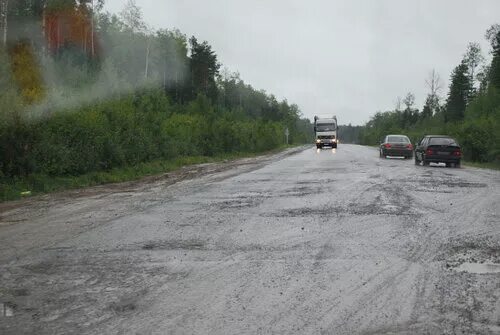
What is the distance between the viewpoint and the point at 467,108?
83.7 metres

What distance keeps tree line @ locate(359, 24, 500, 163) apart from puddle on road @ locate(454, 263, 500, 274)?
2703 cm

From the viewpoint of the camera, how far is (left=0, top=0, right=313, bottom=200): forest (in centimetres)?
1603

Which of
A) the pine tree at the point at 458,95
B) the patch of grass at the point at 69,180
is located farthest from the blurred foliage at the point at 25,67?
the pine tree at the point at 458,95

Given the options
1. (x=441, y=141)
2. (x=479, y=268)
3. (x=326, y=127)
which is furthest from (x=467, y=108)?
(x=479, y=268)

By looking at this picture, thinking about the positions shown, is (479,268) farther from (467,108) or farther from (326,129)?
(467,108)

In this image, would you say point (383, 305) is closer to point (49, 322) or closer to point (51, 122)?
point (49, 322)

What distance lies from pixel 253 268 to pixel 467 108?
86726 mm

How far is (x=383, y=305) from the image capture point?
4637 mm

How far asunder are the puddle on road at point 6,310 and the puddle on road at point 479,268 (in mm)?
4780

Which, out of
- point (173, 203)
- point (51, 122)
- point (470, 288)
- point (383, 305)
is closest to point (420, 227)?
point (470, 288)

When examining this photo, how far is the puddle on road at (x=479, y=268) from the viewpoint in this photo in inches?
227

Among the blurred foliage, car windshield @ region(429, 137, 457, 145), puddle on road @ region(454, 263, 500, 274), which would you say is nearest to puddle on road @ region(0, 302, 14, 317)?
puddle on road @ region(454, 263, 500, 274)

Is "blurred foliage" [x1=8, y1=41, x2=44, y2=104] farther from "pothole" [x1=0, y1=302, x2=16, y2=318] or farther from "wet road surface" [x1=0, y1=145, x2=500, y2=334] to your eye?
"pothole" [x1=0, y1=302, x2=16, y2=318]

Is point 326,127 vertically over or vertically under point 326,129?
over
